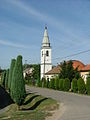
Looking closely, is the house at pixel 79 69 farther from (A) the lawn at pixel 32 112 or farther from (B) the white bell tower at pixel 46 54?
(A) the lawn at pixel 32 112

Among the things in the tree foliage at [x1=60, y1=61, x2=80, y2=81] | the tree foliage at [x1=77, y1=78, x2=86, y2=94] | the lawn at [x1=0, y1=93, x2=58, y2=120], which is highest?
the tree foliage at [x1=60, y1=61, x2=80, y2=81]

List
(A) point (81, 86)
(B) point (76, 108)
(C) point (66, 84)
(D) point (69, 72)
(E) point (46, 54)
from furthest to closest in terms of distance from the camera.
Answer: (E) point (46, 54) < (D) point (69, 72) < (C) point (66, 84) < (A) point (81, 86) < (B) point (76, 108)

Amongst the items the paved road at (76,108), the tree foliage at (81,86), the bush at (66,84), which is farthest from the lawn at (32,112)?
the bush at (66,84)

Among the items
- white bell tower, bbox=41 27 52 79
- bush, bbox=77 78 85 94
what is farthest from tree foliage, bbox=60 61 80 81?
white bell tower, bbox=41 27 52 79

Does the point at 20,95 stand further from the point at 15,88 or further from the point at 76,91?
the point at 76,91

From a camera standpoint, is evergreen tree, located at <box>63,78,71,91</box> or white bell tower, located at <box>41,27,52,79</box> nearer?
evergreen tree, located at <box>63,78,71,91</box>

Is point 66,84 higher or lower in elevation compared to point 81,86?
higher

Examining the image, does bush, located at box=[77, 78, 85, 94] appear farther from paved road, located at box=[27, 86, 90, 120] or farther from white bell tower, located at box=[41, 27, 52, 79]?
white bell tower, located at box=[41, 27, 52, 79]

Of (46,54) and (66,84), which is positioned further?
(46,54)

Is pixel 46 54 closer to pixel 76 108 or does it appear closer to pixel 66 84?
pixel 66 84

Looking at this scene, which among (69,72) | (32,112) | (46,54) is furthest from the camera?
(46,54)

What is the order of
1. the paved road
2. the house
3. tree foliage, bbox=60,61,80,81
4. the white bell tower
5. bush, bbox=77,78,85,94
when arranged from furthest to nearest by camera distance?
1. the white bell tower
2. the house
3. tree foliage, bbox=60,61,80,81
4. bush, bbox=77,78,85,94
5. the paved road

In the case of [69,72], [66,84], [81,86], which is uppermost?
[69,72]

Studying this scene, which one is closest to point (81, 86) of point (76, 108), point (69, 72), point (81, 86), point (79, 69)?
point (81, 86)
